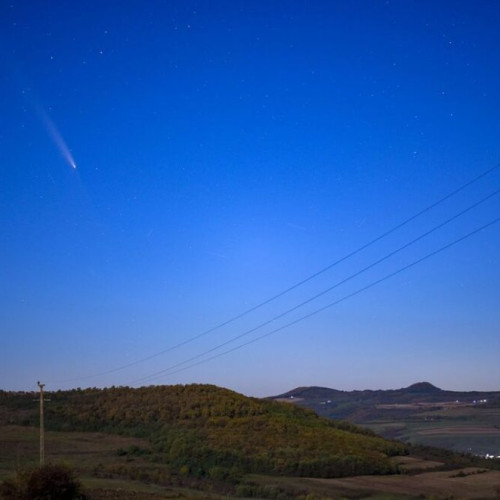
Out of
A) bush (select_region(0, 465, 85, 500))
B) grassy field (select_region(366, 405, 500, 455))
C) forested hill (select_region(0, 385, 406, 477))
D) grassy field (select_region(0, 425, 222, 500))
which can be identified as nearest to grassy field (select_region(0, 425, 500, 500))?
grassy field (select_region(0, 425, 222, 500))

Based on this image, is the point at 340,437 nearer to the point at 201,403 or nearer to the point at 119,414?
the point at 201,403

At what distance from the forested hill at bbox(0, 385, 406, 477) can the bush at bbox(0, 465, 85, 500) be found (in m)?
18.5

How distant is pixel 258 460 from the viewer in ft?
173

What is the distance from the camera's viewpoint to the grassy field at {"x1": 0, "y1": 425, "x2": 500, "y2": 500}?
130 ft

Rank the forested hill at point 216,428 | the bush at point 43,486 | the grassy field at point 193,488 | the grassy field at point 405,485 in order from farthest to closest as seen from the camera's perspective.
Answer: the forested hill at point 216,428 < the grassy field at point 405,485 < the grassy field at point 193,488 < the bush at point 43,486

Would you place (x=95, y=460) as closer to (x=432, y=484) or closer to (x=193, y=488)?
(x=193, y=488)

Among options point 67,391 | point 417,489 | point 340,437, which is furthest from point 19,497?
point 67,391

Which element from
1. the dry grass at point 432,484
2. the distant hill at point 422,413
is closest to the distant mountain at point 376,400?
the distant hill at point 422,413

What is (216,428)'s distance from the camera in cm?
6725

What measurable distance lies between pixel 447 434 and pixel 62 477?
73.8 meters

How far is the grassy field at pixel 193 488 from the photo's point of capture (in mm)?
39562

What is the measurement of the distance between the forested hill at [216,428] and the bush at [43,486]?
18.5 m

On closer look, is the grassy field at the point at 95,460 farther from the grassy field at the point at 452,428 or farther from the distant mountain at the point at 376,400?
the distant mountain at the point at 376,400

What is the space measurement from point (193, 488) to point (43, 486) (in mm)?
15302
